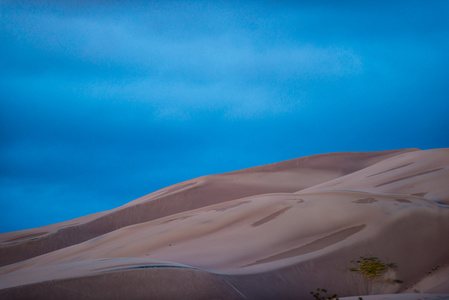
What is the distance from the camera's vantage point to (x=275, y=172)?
47.0 m

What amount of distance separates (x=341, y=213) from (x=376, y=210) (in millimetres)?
1428

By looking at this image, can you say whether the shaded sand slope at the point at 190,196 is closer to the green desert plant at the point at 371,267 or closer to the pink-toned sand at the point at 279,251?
A: the pink-toned sand at the point at 279,251

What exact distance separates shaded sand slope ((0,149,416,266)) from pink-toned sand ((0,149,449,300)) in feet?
31.7

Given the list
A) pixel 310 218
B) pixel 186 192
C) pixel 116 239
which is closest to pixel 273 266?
pixel 310 218

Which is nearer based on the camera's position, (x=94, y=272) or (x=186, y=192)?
(x=94, y=272)

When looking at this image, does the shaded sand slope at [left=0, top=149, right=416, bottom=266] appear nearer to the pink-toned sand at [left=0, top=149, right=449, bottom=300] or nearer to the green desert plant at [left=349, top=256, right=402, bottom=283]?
the pink-toned sand at [left=0, top=149, right=449, bottom=300]

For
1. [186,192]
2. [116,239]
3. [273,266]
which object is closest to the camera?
[273,266]

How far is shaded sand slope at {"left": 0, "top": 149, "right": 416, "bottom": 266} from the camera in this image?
127 feet

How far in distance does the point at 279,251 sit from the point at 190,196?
23.4m

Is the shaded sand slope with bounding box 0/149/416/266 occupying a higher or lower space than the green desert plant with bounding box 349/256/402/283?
higher

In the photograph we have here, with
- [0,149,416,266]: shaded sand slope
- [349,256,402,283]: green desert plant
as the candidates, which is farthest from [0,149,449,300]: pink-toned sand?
[0,149,416,266]: shaded sand slope

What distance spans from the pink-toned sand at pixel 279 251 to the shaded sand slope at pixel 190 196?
31.7 feet

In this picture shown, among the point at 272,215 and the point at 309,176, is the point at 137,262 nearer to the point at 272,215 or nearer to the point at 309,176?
the point at 272,215

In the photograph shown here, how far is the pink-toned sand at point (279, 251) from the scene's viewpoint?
48.3ft
